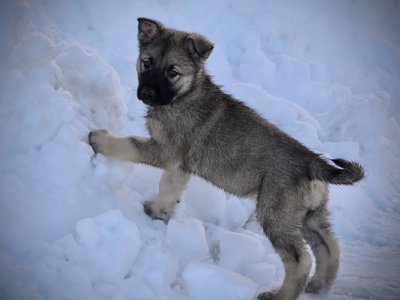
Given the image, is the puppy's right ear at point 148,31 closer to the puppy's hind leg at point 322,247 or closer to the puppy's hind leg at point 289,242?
the puppy's hind leg at point 289,242

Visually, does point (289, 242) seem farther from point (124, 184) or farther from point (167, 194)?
point (124, 184)

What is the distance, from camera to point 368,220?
19.4 feet

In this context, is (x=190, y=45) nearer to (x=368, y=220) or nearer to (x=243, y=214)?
(x=243, y=214)

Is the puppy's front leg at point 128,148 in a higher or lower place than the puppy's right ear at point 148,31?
lower

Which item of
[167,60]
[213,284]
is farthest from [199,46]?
[213,284]

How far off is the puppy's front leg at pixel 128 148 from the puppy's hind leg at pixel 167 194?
12 cm

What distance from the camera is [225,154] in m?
4.27

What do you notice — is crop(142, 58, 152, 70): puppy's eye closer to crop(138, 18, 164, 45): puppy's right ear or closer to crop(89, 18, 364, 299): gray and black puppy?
crop(89, 18, 364, 299): gray and black puppy

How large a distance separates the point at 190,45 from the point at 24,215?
1.98m

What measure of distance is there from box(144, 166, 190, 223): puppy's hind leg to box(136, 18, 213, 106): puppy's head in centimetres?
65

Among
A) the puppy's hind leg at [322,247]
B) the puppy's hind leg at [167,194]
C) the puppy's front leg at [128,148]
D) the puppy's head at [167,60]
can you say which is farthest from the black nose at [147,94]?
the puppy's hind leg at [322,247]

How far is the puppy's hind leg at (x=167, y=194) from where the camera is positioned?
14.4 ft

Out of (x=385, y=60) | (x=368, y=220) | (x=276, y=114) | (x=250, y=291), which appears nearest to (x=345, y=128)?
(x=276, y=114)

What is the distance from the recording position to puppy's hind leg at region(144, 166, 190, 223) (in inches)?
173
